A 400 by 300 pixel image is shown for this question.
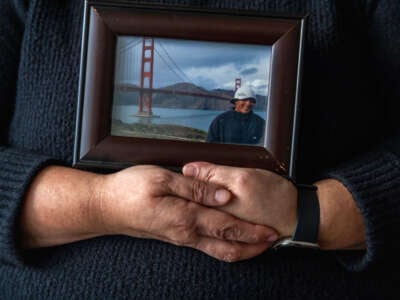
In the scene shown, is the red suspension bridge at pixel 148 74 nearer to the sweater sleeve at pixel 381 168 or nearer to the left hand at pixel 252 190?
the left hand at pixel 252 190

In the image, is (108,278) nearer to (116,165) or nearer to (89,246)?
(89,246)

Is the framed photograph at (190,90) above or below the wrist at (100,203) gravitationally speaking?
above

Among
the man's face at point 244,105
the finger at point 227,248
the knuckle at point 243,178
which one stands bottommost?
the finger at point 227,248

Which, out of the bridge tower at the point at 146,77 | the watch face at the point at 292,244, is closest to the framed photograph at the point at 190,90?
the bridge tower at the point at 146,77

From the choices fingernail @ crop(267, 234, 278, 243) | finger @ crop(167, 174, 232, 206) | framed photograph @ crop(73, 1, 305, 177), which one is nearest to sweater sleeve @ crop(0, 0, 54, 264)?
framed photograph @ crop(73, 1, 305, 177)

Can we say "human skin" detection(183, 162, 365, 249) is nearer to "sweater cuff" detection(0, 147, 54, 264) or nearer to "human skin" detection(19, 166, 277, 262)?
"human skin" detection(19, 166, 277, 262)

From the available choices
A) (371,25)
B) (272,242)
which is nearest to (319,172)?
(272,242)

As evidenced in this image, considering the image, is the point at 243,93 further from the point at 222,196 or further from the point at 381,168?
the point at 381,168

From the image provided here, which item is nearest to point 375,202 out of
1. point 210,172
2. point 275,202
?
point 275,202
